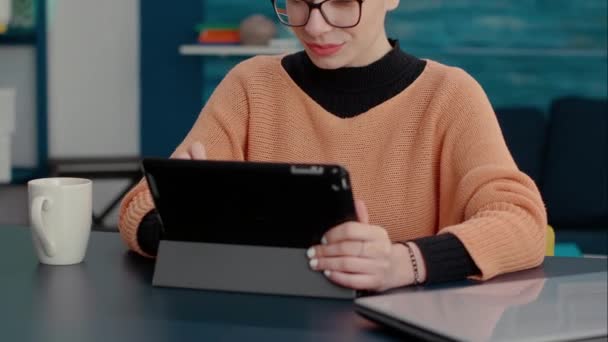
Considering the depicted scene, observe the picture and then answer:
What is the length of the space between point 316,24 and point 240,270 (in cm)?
43

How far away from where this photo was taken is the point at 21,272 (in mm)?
1377

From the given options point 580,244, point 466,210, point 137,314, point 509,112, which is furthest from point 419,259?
point 509,112

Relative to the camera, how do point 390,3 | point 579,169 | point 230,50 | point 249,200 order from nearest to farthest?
point 249,200 < point 390,3 < point 579,169 < point 230,50

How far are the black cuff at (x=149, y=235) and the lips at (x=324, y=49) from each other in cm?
37

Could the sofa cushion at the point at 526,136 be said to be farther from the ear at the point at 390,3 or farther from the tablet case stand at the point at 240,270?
the tablet case stand at the point at 240,270

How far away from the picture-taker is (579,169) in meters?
4.00

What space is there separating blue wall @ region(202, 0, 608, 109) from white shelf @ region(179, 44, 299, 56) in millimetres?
540

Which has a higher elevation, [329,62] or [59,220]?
[329,62]

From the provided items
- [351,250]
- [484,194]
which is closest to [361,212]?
[351,250]

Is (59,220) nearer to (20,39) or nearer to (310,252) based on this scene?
(310,252)

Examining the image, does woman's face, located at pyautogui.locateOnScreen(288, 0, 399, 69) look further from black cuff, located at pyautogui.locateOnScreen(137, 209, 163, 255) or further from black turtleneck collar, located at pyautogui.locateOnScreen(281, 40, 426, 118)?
black cuff, located at pyautogui.locateOnScreen(137, 209, 163, 255)

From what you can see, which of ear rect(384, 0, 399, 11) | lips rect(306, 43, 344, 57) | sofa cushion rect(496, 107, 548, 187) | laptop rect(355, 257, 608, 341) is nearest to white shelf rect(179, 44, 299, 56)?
sofa cushion rect(496, 107, 548, 187)

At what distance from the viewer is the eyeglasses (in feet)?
5.05

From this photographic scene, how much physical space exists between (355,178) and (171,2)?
9.42ft
